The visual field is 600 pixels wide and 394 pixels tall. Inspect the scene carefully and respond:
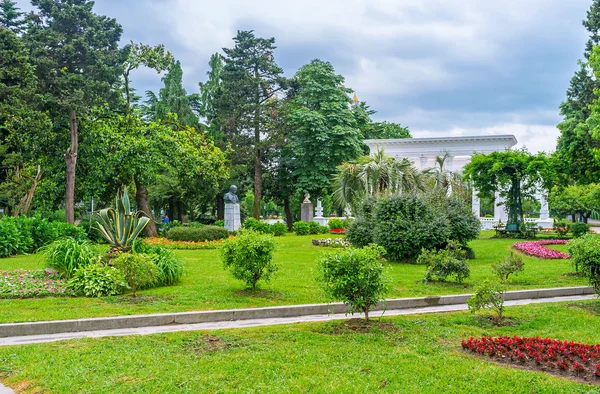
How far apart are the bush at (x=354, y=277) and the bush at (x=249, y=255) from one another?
221cm

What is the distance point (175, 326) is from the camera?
7.52m

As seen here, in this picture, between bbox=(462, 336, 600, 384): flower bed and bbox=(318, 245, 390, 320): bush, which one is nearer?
bbox=(462, 336, 600, 384): flower bed

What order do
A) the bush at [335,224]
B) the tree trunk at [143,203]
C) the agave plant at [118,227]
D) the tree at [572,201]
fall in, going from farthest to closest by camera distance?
the tree at [572,201], the bush at [335,224], the tree trunk at [143,203], the agave plant at [118,227]

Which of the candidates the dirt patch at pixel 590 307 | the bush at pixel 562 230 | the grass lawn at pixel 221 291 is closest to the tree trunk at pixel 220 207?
the bush at pixel 562 230

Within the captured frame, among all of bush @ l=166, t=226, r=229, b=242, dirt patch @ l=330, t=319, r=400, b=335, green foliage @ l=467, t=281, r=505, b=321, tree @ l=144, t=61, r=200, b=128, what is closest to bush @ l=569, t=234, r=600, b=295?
green foliage @ l=467, t=281, r=505, b=321

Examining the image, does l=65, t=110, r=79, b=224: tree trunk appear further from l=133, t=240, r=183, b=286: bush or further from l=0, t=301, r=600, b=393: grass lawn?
l=0, t=301, r=600, b=393: grass lawn

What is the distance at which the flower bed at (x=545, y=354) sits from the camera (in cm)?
527

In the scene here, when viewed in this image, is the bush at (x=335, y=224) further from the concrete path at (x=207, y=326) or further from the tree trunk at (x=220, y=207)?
the concrete path at (x=207, y=326)

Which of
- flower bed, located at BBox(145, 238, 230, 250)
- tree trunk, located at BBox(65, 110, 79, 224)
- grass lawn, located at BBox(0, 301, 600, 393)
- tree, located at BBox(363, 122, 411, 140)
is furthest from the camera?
tree, located at BBox(363, 122, 411, 140)

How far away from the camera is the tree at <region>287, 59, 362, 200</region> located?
35.5 metres

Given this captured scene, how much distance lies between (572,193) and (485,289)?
170 feet

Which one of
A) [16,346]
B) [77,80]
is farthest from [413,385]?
[77,80]

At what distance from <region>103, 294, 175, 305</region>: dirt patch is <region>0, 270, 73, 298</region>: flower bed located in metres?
1.01

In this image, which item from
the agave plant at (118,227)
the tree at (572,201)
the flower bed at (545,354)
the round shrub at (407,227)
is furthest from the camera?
the tree at (572,201)
